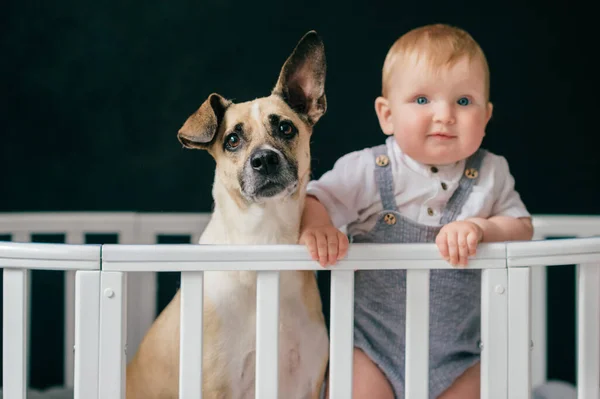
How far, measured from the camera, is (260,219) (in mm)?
1312

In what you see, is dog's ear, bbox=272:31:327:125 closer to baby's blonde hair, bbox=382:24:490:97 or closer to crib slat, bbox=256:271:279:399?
baby's blonde hair, bbox=382:24:490:97

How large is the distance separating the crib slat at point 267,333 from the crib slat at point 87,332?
0.23m

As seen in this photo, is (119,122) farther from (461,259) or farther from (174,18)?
(461,259)

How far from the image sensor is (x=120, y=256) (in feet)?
3.78

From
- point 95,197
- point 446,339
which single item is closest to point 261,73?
point 95,197

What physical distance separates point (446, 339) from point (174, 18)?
3.50 feet

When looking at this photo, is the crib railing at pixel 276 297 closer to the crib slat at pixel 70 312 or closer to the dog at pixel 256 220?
the dog at pixel 256 220

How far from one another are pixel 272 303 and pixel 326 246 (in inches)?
4.4

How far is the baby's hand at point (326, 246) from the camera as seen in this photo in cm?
117

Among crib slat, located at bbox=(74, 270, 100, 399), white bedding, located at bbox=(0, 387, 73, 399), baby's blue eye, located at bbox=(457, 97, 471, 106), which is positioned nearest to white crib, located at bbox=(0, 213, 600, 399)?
crib slat, located at bbox=(74, 270, 100, 399)

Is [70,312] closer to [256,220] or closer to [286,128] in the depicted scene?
[256,220]

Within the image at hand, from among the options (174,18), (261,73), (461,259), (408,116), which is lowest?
(461,259)

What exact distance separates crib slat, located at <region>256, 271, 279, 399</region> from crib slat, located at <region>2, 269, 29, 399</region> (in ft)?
1.09

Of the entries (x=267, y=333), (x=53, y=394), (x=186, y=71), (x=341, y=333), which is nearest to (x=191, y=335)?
(x=267, y=333)
